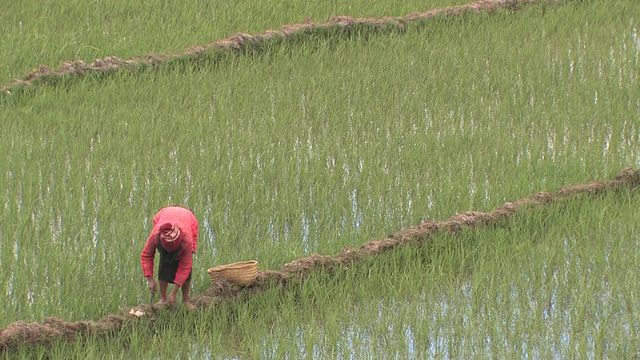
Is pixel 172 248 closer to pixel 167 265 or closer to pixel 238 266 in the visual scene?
pixel 167 265

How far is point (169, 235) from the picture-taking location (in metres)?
3.76

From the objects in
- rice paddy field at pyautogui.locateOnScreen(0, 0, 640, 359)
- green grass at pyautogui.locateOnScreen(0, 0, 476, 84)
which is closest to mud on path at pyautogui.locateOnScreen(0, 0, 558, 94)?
rice paddy field at pyautogui.locateOnScreen(0, 0, 640, 359)

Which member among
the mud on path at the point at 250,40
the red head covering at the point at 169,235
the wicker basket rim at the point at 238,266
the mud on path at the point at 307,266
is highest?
the mud on path at the point at 250,40

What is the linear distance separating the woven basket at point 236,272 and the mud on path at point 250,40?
2.50 metres

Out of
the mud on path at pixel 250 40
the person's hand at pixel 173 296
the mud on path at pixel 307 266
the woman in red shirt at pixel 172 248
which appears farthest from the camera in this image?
the mud on path at pixel 250 40

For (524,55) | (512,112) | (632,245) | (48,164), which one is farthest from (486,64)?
(48,164)

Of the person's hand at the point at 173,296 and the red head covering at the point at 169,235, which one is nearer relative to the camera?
the red head covering at the point at 169,235

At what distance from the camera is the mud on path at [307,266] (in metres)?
3.68

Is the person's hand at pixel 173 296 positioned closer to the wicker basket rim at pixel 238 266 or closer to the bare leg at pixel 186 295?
the bare leg at pixel 186 295

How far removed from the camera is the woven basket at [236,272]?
4.00 m

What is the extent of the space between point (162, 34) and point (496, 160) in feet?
8.56

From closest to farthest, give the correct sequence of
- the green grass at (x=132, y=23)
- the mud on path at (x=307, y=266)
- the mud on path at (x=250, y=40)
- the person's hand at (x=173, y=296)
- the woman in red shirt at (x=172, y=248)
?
the mud on path at (x=307, y=266) < the woman in red shirt at (x=172, y=248) < the person's hand at (x=173, y=296) < the mud on path at (x=250, y=40) < the green grass at (x=132, y=23)

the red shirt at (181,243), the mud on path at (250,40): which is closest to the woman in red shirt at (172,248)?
the red shirt at (181,243)

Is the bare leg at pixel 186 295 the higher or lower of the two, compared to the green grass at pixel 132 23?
lower
